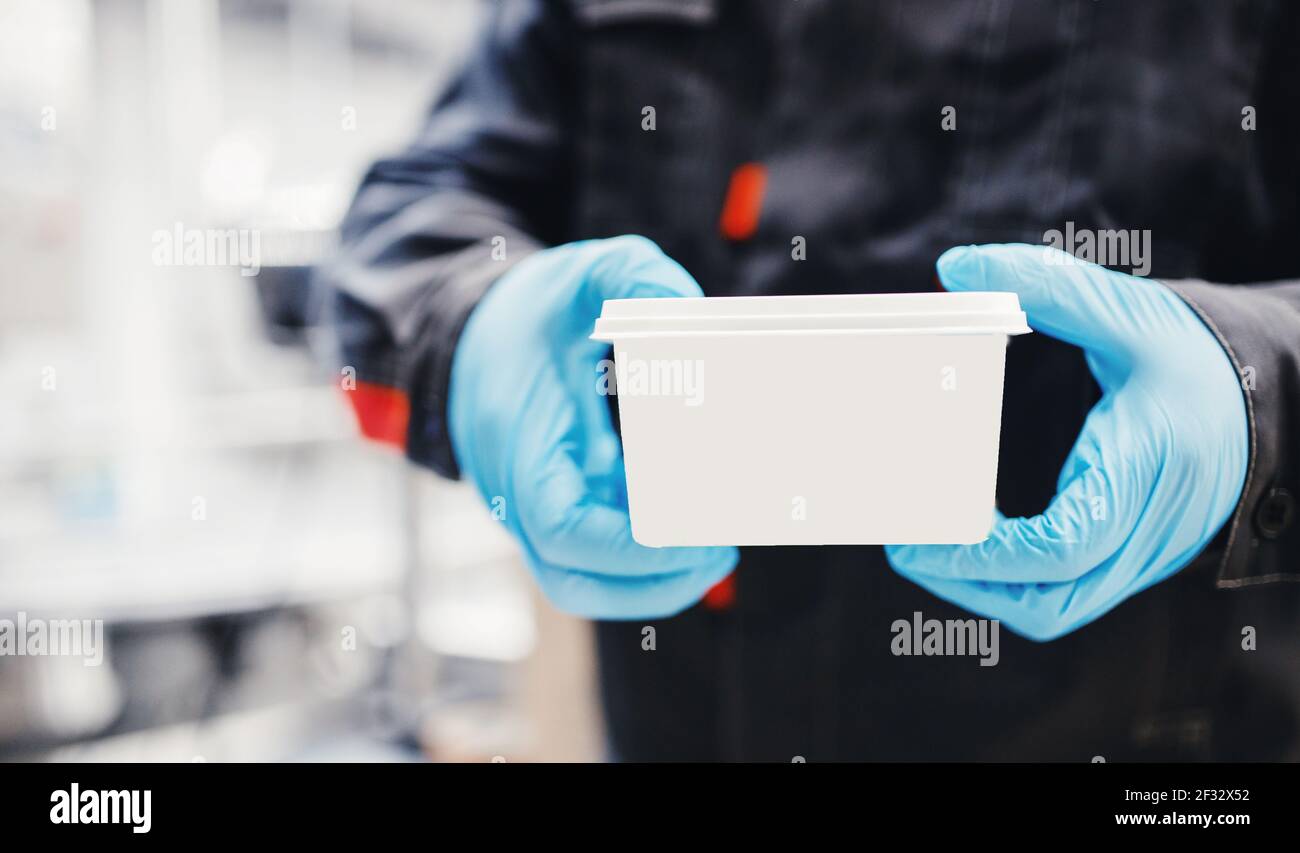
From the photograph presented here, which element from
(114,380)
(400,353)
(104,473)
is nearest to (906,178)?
(400,353)

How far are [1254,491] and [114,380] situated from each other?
1.65 meters

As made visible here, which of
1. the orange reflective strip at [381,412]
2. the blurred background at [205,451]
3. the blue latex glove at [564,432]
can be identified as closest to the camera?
the blue latex glove at [564,432]

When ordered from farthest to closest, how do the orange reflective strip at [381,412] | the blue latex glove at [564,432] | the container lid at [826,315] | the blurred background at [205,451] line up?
the blurred background at [205,451] < the orange reflective strip at [381,412] < the blue latex glove at [564,432] < the container lid at [826,315]

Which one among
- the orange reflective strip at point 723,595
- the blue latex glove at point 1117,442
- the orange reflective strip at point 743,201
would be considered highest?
the orange reflective strip at point 743,201

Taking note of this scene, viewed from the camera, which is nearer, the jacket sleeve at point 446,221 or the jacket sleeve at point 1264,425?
the jacket sleeve at point 1264,425

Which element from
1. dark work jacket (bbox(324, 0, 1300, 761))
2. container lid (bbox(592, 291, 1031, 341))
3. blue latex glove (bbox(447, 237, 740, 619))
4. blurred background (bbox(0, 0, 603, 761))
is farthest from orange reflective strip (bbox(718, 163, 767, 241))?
blurred background (bbox(0, 0, 603, 761))

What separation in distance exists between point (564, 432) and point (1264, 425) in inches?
16.4

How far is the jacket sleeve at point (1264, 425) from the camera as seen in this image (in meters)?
0.47

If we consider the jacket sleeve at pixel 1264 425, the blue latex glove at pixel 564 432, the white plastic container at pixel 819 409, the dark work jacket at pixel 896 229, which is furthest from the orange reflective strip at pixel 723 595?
the jacket sleeve at pixel 1264 425

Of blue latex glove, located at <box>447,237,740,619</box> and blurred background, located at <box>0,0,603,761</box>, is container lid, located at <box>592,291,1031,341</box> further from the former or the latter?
blurred background, located at <box>0,0,603,761</box>

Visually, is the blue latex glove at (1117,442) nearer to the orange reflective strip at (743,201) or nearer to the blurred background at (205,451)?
the orange reflective strip at (743,201)

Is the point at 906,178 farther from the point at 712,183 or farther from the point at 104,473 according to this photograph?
the point at 104,473

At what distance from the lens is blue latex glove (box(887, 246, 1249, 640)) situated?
46cm

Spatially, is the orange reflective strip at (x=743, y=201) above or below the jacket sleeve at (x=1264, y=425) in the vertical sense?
above
